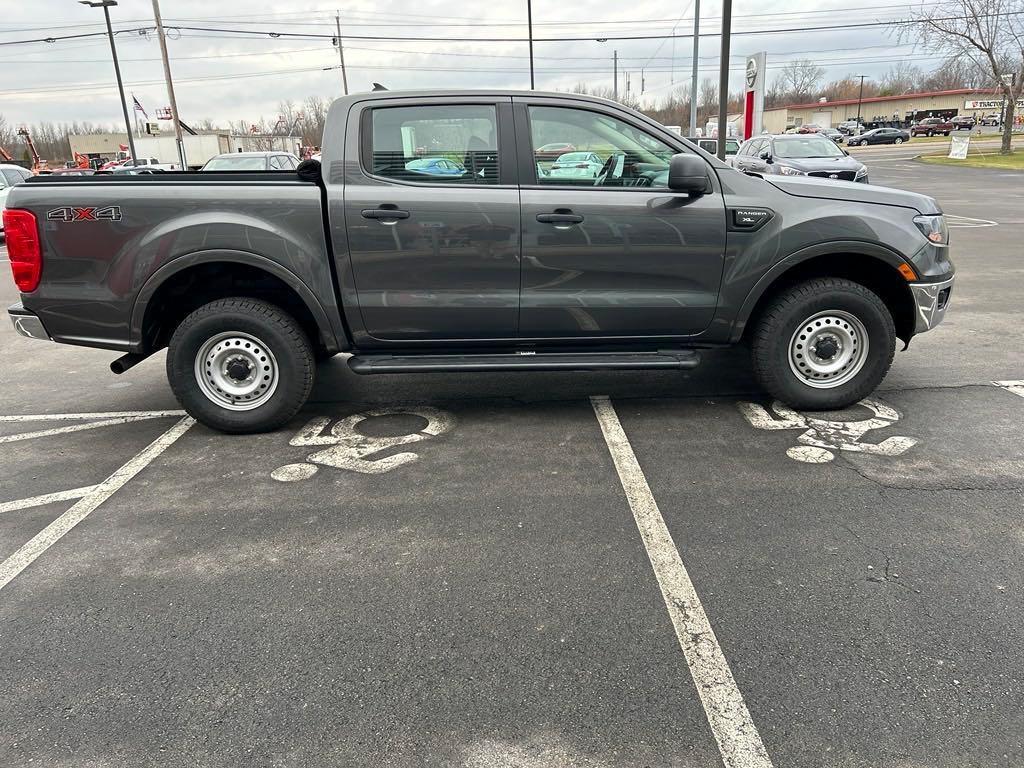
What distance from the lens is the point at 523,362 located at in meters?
4.59

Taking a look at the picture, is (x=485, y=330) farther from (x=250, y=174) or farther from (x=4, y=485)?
(x=4, y=485)

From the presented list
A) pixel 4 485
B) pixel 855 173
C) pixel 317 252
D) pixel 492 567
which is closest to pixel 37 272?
pixel 4 485

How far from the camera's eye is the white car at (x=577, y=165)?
14.6ft

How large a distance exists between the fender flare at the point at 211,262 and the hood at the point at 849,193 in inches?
117

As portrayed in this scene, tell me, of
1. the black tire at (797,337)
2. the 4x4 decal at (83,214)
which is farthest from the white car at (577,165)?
the 4x4 decal at (83,214)

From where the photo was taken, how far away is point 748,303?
15.1 ft

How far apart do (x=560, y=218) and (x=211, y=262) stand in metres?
2.13

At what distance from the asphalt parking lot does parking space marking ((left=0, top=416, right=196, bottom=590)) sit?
0.02 metres

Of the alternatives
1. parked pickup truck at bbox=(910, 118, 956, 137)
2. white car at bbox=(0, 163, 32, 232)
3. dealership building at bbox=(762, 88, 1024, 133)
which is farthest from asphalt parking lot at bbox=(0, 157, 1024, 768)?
dealership building at bbox=(762, 88, 1024, 133)

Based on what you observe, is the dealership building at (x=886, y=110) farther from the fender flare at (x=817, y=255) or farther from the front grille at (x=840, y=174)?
the fender flare at (x=817, y=255)

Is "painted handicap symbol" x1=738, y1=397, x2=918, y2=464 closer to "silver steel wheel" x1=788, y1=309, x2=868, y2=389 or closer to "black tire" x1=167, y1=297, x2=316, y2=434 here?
"silver steel wheel" x1=788, y1=309, x2=868, y2=389

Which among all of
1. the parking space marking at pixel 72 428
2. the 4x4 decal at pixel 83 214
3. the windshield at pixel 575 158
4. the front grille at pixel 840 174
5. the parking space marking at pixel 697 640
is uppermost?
the windshield at pixel 575 158

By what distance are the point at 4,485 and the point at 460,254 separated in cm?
293

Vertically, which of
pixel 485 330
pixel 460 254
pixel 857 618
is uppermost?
pixel 460 254
